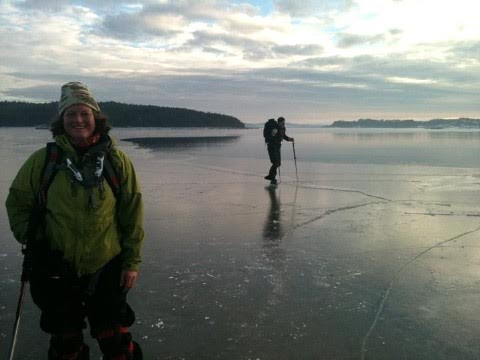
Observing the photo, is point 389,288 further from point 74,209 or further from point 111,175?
point 74,209

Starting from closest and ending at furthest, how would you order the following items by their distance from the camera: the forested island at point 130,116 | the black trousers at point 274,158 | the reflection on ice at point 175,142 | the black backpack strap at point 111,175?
the black backpack strap at point 111,175, the black trousers at point 274,158, the reflection on ice at point 175,142, the forested island at point 130,116

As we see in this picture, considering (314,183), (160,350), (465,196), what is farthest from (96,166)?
(314,183)

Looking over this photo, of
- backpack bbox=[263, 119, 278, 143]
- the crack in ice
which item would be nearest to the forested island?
backpack bbox=[263, 119, 278, 143]

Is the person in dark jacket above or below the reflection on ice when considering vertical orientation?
above

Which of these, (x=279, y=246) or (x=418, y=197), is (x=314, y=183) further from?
(x=279, y=246)

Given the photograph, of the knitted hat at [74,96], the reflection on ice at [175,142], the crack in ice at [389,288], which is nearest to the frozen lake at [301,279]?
the crack in ice at [389,288]

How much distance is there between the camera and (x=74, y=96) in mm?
2908

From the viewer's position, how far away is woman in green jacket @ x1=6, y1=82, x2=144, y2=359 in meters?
2.81

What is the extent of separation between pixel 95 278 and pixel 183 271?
2.38 meters

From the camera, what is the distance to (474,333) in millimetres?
3758

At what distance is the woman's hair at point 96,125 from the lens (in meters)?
2.95

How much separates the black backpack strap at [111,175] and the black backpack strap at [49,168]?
27 centimetres

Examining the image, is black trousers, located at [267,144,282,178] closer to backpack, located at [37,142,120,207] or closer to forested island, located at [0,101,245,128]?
backpack, located at [37,142,120,207]

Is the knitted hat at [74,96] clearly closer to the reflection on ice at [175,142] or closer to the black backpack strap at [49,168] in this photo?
the black backpack strap at [49,168]
